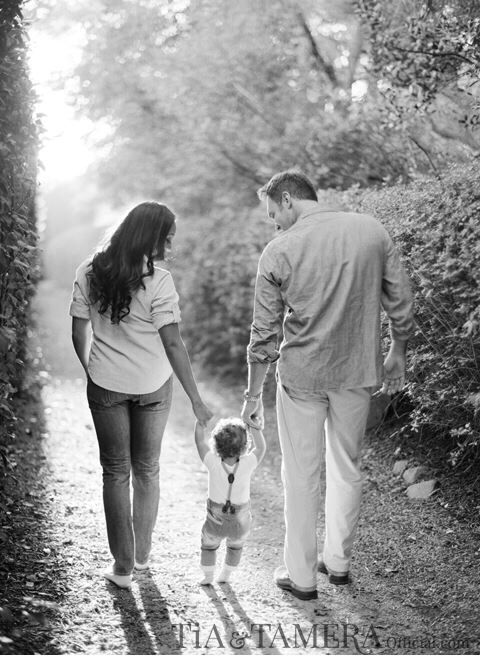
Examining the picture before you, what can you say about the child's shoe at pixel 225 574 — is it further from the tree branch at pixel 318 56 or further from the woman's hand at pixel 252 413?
the tree branch at pixel 318 56

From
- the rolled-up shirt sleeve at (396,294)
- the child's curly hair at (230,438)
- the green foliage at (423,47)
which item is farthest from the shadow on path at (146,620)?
the green foliage at (423,47)

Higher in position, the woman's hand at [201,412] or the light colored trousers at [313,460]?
the woman's hand at [201,412]

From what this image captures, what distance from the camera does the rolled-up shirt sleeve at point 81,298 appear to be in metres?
4.36

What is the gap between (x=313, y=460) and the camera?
4.38 m

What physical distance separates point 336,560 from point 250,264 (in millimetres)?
6229

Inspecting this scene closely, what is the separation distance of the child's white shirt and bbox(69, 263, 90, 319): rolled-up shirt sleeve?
3.31ft

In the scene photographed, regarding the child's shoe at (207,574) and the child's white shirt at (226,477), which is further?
the child's shoe at (207,574)

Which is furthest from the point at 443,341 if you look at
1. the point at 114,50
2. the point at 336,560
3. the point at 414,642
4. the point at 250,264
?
the point at 114,50

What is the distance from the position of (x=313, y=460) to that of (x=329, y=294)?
2.93 feet

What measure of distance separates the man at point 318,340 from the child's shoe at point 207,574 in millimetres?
420

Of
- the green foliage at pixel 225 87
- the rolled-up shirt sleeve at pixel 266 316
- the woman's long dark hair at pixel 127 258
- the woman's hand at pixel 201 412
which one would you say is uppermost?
the woman's long dark hair at pixel 127 258

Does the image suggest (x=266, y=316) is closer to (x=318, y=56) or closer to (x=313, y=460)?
(x=313, y=460)

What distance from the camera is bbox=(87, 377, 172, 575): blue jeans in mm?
4352

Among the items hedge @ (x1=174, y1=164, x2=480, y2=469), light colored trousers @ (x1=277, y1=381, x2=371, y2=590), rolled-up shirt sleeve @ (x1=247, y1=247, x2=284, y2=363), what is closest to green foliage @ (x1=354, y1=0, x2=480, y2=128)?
hedge @ (x1=174, y1=164, x2=480, y2=469)
